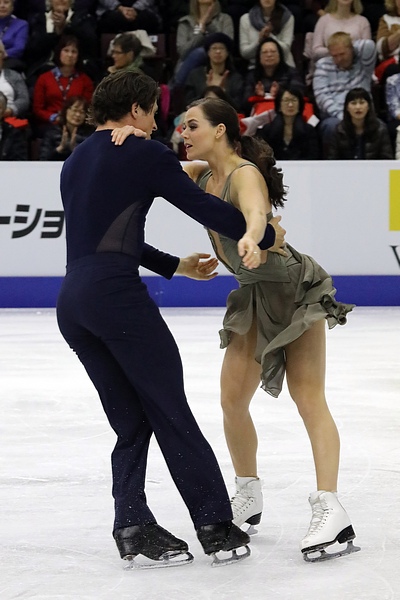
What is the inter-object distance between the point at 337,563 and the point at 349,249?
5997 mm

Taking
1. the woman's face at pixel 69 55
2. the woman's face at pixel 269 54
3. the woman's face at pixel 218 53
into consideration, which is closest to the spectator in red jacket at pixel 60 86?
the woman's face at pixel 69 55

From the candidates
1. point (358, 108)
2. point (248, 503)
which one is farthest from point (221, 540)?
point (358, 108)

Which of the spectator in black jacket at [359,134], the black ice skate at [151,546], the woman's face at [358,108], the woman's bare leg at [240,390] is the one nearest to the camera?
the black ice skate at [151,546]

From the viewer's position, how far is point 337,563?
9.70ft

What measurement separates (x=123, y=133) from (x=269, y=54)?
23.2ft

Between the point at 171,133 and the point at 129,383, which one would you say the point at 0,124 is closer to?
the point at 171,133

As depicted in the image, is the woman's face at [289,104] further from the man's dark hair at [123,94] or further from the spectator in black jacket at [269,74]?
the man's dark hair at [123,94]

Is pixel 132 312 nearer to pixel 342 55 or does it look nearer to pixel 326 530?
pixel 326 530

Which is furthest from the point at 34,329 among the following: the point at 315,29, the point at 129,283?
the point at 129,283

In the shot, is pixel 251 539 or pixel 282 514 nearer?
pixel 251 539

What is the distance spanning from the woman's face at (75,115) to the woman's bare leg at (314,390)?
6.54 m

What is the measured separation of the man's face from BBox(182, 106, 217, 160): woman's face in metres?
6.95

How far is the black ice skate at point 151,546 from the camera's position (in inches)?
115

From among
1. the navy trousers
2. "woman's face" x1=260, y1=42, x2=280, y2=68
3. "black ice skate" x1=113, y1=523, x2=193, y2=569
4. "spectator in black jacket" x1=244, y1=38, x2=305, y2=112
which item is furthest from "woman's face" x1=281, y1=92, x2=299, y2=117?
"black ice skate" x1=113, y1=523, x2=193, y2=569
